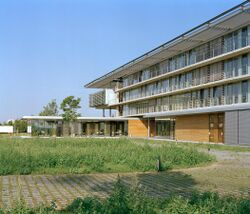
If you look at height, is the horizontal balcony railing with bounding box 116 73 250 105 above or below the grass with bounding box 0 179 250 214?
above

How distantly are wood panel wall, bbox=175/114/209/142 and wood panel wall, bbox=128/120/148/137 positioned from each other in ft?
38.8

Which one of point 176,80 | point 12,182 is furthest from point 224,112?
point 12,182

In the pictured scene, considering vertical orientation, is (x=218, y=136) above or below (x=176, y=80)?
below

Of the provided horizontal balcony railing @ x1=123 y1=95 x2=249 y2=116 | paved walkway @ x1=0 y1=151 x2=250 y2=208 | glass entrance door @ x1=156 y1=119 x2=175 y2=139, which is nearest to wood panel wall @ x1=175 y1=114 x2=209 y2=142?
horizontal balcony railing @ x1=123 y1=95 x2=249 y2=116

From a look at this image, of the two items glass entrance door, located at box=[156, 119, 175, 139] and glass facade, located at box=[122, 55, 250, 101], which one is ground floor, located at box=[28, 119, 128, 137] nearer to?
glass facade, located at box=[122, 55, 250, 101]

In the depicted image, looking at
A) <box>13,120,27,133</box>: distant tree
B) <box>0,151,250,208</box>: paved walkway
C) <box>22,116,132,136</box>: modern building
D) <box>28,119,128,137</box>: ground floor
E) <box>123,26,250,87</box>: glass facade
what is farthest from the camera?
<box>13,120,27,133</box>: distant tree

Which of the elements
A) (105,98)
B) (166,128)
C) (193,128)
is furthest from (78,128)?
(193,128)

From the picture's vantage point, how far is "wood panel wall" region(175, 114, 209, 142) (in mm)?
39500

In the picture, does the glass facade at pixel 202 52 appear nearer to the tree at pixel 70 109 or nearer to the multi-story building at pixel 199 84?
the multi-story building at pixel 199 84

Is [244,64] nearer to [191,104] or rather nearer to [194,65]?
[194,65]

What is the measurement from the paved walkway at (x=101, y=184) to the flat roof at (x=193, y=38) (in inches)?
864

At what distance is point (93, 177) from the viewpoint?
10734 millimetres

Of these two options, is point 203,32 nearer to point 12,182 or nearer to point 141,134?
point 141,134

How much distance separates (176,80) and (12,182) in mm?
39340
